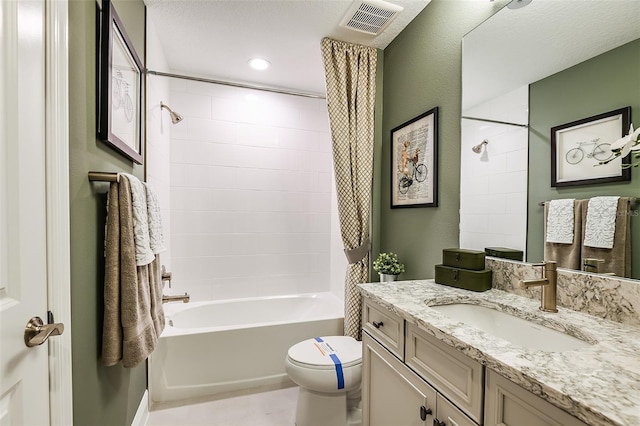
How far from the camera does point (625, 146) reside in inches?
35.3

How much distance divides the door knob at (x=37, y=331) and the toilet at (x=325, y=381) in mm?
1148

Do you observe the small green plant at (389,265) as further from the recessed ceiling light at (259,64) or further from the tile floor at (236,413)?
the recessed ceiling light at (259,64)

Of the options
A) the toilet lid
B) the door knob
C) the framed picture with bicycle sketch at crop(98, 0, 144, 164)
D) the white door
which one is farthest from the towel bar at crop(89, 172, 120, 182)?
the toilet lid

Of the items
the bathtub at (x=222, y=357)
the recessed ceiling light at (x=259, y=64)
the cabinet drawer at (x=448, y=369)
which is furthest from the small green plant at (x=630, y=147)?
the recessed ceiling light at (x=259, y=64)

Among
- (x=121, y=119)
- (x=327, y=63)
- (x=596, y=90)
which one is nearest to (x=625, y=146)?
(x=596, y=90)

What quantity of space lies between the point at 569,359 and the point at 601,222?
0.55 m

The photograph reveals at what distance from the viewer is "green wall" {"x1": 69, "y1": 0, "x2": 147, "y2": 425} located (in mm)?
966

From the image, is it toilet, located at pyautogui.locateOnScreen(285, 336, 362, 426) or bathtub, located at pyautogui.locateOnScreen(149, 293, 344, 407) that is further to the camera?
bathtub, located at pyautogui.locateOnScreen(149, 293, 344, 407)

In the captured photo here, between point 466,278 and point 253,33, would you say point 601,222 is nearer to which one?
point 466,278

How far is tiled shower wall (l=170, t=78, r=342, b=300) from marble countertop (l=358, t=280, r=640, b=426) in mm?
1906

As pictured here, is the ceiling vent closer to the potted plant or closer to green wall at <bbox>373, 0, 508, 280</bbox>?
green wall at <bbox>373, 0, 508, 280</bbox>

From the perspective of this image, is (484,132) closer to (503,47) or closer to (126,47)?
(503,47)

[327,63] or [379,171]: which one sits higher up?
[327,63]

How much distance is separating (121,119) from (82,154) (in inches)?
16.3
